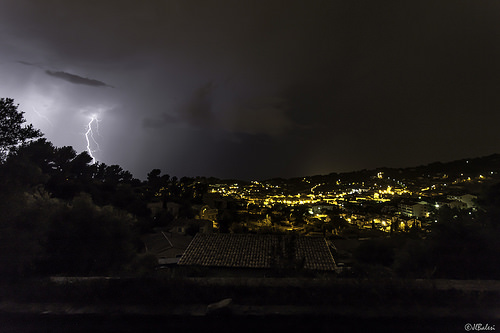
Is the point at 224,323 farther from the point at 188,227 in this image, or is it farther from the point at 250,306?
the point at 188,227

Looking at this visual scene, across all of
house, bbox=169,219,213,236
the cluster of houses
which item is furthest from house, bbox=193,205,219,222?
the cluster of houses

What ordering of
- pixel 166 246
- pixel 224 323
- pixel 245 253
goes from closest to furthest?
pixel 224 323
pixel 245 253
pixel 166 246

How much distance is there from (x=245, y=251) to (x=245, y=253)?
214mm

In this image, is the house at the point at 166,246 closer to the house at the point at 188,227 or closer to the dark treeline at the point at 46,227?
the dark treeline at the point at 46,227

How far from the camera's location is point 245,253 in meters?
13.2

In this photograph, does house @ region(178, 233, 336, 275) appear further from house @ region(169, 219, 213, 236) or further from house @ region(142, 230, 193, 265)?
house @ region(169, 219, 213, 236)

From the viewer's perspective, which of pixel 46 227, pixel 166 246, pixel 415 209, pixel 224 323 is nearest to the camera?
pixel 224 323

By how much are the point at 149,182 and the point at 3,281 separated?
47510 mm

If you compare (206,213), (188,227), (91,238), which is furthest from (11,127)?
(206,213)

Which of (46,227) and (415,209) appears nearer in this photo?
(46,227)

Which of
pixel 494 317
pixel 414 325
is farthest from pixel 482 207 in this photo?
pixel 414 325

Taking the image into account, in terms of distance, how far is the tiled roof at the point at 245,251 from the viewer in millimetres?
12344

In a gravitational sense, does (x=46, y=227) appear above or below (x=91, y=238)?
above

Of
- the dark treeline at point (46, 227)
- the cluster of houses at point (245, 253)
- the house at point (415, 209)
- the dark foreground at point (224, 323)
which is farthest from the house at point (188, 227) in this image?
the house at point (415, 209)
